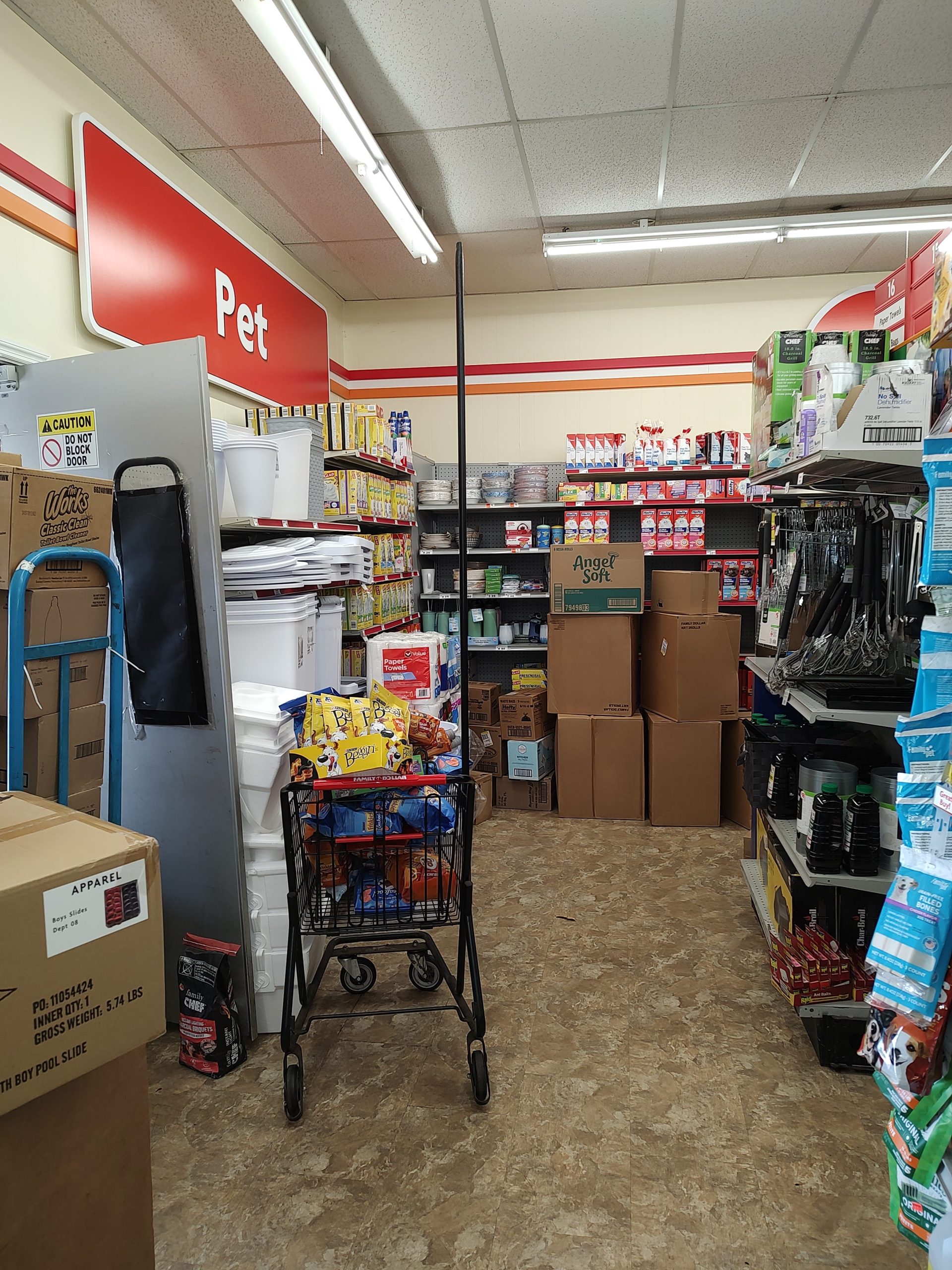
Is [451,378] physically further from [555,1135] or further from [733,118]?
[555,1135]

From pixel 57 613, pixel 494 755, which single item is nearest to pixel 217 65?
pixel 57 613

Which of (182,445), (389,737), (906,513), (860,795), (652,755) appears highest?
(182,445)

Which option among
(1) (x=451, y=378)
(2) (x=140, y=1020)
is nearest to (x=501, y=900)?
(2) (x=140, y=1020)

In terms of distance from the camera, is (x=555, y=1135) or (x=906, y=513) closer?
(x=555, y=1135)

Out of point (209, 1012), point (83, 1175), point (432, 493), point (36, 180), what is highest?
point (36, 180)

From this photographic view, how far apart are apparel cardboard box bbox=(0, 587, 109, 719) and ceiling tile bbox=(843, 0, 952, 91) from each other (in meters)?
3.54

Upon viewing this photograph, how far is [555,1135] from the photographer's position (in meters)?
1.98

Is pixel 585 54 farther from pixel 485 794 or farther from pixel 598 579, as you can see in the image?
pixel 485 794

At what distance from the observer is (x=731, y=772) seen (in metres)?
4.45

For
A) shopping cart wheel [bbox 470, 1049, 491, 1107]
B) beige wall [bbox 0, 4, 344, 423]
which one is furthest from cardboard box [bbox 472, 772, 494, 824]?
beige wall [bbox 0, 4, 344, 423]

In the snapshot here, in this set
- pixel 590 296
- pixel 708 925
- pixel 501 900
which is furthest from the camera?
pixel 590 296

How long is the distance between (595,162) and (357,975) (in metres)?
4.07

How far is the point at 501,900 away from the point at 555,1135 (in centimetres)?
142

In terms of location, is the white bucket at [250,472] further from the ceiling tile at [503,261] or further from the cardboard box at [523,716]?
the ceiling tile at [503,261]
